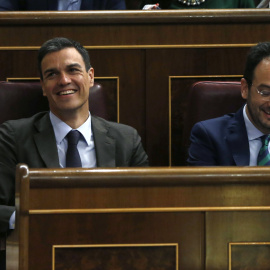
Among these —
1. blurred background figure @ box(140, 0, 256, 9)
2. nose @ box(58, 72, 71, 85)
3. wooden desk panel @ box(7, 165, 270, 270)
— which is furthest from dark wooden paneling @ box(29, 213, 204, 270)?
blurred background figure @ box(140, 0, 256, 9)

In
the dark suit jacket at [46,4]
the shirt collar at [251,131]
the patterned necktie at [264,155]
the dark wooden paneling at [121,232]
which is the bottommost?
the dark wooden paneling at [121,232]

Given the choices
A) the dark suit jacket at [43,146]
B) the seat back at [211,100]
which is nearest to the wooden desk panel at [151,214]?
the dark suit jacket at [43,146]

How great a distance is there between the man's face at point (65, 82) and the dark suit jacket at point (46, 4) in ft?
0.82

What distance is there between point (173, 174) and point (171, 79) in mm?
416

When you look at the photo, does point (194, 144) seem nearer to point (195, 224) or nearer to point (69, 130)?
point (69, 130)

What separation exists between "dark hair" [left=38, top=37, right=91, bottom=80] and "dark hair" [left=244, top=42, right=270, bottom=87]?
211 millimetres

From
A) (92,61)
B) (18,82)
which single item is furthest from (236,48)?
(18,82)

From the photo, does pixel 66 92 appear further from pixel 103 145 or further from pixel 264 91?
pixel 264 91

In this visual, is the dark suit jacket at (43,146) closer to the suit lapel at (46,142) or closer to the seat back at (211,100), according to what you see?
the suit lapel at (46,142)

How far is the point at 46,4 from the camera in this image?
3.70 ft

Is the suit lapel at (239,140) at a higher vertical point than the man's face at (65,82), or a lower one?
lower

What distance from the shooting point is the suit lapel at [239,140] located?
Result: 2.81 feet

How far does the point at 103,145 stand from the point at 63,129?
54 millimetres

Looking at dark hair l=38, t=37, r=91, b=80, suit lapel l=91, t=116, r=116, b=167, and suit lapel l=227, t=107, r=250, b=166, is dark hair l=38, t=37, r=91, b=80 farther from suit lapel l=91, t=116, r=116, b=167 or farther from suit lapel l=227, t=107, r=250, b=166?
suit lapel l=227, t=107, r=250, b=166
